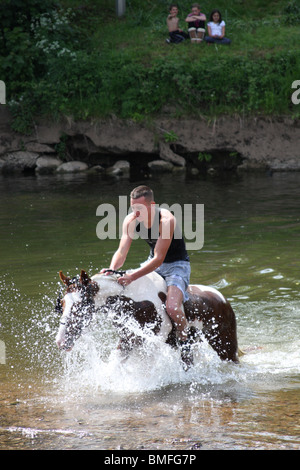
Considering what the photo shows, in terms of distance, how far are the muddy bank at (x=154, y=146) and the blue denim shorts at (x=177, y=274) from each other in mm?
14105

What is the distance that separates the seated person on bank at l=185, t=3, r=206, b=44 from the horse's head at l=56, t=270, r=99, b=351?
699 inches

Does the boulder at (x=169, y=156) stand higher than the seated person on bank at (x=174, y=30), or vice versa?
the seated person on bank at (x=174, y=30)

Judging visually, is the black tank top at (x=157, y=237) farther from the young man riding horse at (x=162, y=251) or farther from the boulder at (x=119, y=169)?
the boulder at (x=119, y=169)

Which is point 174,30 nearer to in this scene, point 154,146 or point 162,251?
point 154,146

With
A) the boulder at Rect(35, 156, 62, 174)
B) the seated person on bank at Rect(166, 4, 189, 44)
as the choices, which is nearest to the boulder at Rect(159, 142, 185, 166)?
the boulder at Rect(35, 156, 62, 174)

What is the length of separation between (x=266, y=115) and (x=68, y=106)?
20.1ft

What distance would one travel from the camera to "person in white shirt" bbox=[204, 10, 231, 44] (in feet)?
71.6

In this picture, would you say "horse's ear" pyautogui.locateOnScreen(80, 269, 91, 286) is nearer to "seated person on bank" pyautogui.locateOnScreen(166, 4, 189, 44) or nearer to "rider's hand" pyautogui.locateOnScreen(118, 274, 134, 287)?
"rider's hand" pyautogui.locateOnScreen(118, 274, 134, 287)

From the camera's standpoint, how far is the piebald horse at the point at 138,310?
571 cm

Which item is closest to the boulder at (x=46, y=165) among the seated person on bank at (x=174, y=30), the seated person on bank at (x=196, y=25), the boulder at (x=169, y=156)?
the boulder at (x=169, y=156)

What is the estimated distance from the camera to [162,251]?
20.1ft

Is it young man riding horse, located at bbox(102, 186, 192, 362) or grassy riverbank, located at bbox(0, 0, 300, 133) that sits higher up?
grassy riverbank, located at bbox(0, 0, 300, 133)
